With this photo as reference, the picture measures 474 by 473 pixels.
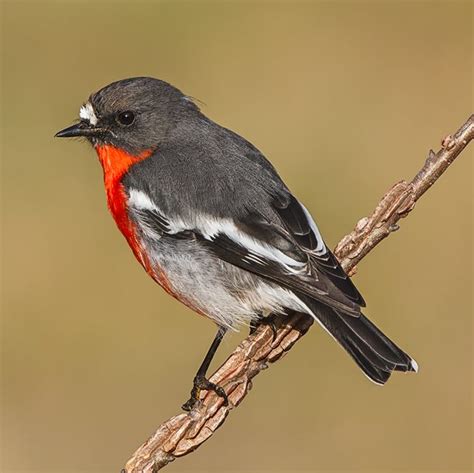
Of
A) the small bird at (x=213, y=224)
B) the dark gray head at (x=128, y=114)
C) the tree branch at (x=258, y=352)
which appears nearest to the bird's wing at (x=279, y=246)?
the small bird at (x=213, y=224)

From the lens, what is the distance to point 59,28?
39.4 ft

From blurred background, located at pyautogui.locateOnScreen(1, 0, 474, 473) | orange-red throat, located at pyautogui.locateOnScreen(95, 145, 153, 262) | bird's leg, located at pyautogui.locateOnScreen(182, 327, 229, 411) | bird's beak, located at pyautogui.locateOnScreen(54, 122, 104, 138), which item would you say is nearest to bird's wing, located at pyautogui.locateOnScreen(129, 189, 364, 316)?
orange-red throat, located at pyautogui.locateOnScreen(95, 145, 153, 262)

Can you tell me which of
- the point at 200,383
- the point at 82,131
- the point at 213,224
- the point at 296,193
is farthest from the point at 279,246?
the point at 296,193

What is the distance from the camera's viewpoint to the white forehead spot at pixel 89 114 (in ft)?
20.0

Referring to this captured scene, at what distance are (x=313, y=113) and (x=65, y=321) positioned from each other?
369 cm

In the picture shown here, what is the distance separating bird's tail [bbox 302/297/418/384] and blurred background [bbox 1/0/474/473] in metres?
2.65

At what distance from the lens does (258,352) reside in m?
4.02

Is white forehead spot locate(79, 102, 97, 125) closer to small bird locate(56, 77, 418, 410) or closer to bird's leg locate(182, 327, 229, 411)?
small bird locate(56, 77, 418, 410)

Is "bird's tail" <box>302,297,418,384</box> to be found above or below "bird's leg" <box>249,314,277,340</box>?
below

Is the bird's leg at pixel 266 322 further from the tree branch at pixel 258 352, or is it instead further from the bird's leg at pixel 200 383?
the bird's leg at pixel 200 383

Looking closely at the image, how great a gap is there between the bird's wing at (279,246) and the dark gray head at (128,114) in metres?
0.69

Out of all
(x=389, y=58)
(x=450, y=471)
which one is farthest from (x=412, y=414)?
(x=389, y=58)

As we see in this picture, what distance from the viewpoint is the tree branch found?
11.7 feet

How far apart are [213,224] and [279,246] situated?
14.7 inches
